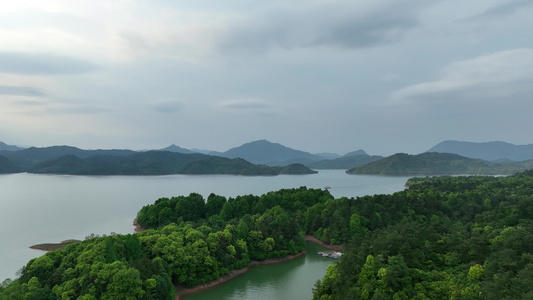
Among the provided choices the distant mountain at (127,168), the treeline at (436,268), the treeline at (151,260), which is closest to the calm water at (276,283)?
the treeline at (151,260)

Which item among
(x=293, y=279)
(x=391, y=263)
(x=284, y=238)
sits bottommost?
(x=293, y=279)

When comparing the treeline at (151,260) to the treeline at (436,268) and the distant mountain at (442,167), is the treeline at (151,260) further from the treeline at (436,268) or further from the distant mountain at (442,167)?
the distant mountain at (442,167)

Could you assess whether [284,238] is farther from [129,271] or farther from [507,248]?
[507,248]

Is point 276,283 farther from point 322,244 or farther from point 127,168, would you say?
point 127,168

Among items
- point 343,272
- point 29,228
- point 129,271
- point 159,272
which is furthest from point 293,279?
point 29,228

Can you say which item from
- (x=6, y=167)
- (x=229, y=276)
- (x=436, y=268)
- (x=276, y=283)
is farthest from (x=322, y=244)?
(x=6, y=167)

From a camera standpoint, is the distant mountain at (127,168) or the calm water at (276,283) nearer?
the calm water at (276,283)

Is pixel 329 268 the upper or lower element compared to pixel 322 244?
upper

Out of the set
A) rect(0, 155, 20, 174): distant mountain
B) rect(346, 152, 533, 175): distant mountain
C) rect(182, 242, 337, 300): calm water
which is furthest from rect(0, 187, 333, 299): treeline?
rect(0, 155, 20, 174): distant mountain
